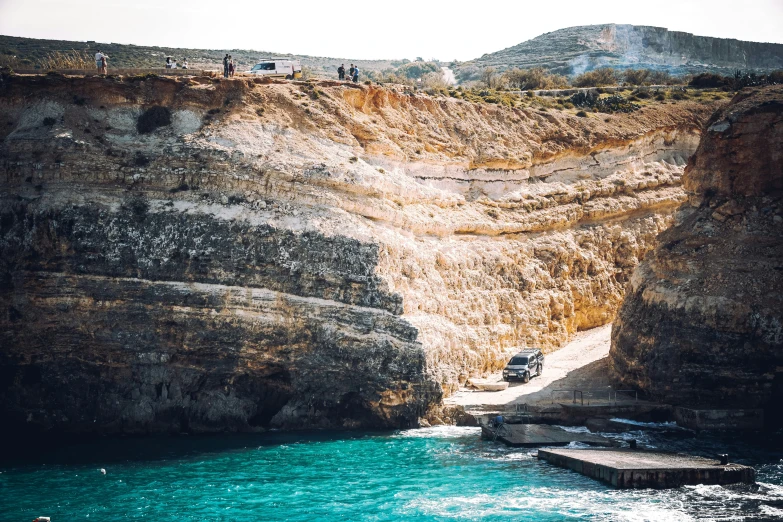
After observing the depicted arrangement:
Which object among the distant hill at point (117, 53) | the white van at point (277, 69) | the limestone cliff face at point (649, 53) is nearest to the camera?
the white van at point (277, 69)

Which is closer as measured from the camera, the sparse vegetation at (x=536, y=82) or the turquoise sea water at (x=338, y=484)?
the turquoise sea water at (x=338, y=484)

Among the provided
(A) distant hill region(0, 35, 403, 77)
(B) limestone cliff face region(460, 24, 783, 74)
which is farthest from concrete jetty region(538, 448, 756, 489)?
(B) limestone cliff face region(460, 24, 783, 74)

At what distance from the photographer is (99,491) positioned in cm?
3281

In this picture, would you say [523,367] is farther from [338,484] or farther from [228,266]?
[228,266]

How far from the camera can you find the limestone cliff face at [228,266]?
1580 inches

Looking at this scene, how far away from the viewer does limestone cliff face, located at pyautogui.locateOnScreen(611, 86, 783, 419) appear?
40.4m

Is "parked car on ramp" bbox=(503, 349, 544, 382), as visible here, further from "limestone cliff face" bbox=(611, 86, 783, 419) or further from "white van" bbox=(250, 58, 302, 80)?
"white van" bbox=(250, 58, 302, 80)

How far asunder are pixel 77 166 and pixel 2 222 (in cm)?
390

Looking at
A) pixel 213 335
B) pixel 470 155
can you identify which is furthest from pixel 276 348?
pixel 470 155

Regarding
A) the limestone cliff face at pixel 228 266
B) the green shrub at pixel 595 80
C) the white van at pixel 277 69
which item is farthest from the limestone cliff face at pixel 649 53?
the limestone cliff face at pixel 228 266

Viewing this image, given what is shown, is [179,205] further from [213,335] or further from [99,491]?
[99,491]

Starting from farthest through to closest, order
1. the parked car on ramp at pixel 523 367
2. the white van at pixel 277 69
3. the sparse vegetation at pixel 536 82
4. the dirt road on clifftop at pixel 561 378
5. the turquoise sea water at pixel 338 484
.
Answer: the sparse vegetation at pixel 536 82 → the white van at pixel 277 69 → the parked car on ramp at pixel 523 367 → the dirt road on clifftop at pixel 561 378 → the turquoise sea water at pixel 338 484

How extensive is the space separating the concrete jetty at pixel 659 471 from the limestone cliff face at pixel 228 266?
8919mm

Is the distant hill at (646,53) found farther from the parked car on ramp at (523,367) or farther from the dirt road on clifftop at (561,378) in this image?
the parked car on ramp at (523,367)
